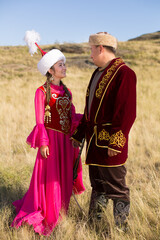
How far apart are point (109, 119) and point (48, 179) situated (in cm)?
96

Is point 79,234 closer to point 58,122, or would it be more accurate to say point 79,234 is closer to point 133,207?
point 133,207

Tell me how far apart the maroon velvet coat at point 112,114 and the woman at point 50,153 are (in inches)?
17.6

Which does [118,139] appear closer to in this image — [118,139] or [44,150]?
[118,139]

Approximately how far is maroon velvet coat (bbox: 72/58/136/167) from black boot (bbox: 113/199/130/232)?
0.40 metres

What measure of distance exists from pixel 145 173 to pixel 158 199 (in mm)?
997

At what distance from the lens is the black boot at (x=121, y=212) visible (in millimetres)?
2116

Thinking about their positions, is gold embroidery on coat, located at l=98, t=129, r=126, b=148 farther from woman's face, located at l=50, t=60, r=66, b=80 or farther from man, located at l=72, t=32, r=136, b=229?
woman's face, located at l=50, t=60, r=66, b=80

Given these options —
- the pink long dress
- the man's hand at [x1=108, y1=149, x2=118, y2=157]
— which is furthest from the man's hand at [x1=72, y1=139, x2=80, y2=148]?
the man's hand at [x1=108, y1=149, x2=118, y2=157]

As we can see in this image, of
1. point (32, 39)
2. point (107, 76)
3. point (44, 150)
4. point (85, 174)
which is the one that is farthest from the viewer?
point (85, 174)

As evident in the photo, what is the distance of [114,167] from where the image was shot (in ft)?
6.61

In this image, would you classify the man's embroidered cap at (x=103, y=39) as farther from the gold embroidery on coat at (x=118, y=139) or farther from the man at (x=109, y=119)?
the gold embroidery on coat at (x=118, y=139)

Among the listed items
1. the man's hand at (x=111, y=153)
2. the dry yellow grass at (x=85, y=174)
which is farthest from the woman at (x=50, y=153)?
the man's hand at (x=111, y=153)

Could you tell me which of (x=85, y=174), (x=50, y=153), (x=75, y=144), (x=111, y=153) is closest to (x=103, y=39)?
(x=111, y=153)

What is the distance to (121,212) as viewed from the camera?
7.02 ft
